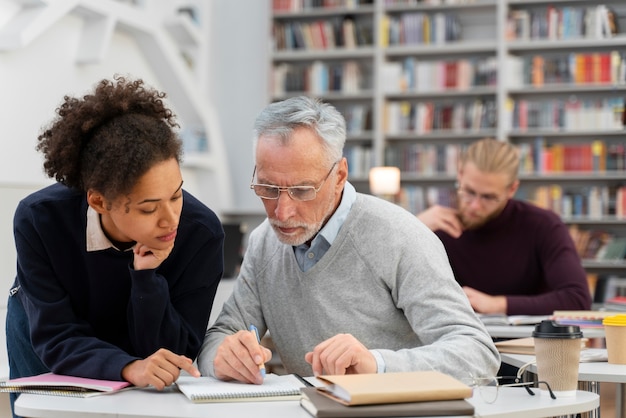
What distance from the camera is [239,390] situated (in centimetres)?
164

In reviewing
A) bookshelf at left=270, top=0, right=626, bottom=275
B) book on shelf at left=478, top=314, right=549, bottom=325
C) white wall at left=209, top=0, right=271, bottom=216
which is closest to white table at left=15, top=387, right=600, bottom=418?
book on shelf at left=478, top=314, right=549, bottom=325

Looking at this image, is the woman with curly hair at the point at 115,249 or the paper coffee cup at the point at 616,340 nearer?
the woman with curly hair at the point at 115,249

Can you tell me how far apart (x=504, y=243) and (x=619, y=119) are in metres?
3.91

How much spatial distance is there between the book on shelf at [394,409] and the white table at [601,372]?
23.2 inches

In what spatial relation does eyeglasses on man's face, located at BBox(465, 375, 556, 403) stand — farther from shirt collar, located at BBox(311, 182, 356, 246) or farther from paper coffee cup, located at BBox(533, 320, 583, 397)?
shirt collar, located at BBox(311, 182, 356, 246)

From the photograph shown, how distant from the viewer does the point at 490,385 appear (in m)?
1.74

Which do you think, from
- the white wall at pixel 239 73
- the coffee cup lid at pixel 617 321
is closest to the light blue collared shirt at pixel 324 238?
the coffee cup lid at pixel 617 321

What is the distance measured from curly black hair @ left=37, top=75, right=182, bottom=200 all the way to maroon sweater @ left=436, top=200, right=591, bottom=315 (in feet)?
6.02

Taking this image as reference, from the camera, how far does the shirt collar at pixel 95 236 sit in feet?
6.11

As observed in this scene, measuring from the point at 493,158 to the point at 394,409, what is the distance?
2.08 metres

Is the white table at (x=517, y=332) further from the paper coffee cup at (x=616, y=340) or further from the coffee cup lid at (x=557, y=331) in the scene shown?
the coffee cup lid at (x=557, y=331)

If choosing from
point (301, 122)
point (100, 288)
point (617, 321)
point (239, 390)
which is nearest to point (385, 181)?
point (617, 321)

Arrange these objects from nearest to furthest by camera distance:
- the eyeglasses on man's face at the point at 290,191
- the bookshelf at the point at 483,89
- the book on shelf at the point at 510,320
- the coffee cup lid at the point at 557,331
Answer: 1. the coffee cup lid at the point at 557,331
2. the eyeglasses on man's face at the point at 290,191
3. the book on shelf at the point at 510,320
4. the bookshelf at the point at 483,89

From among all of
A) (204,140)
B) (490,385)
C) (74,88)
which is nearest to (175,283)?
(490,385)
